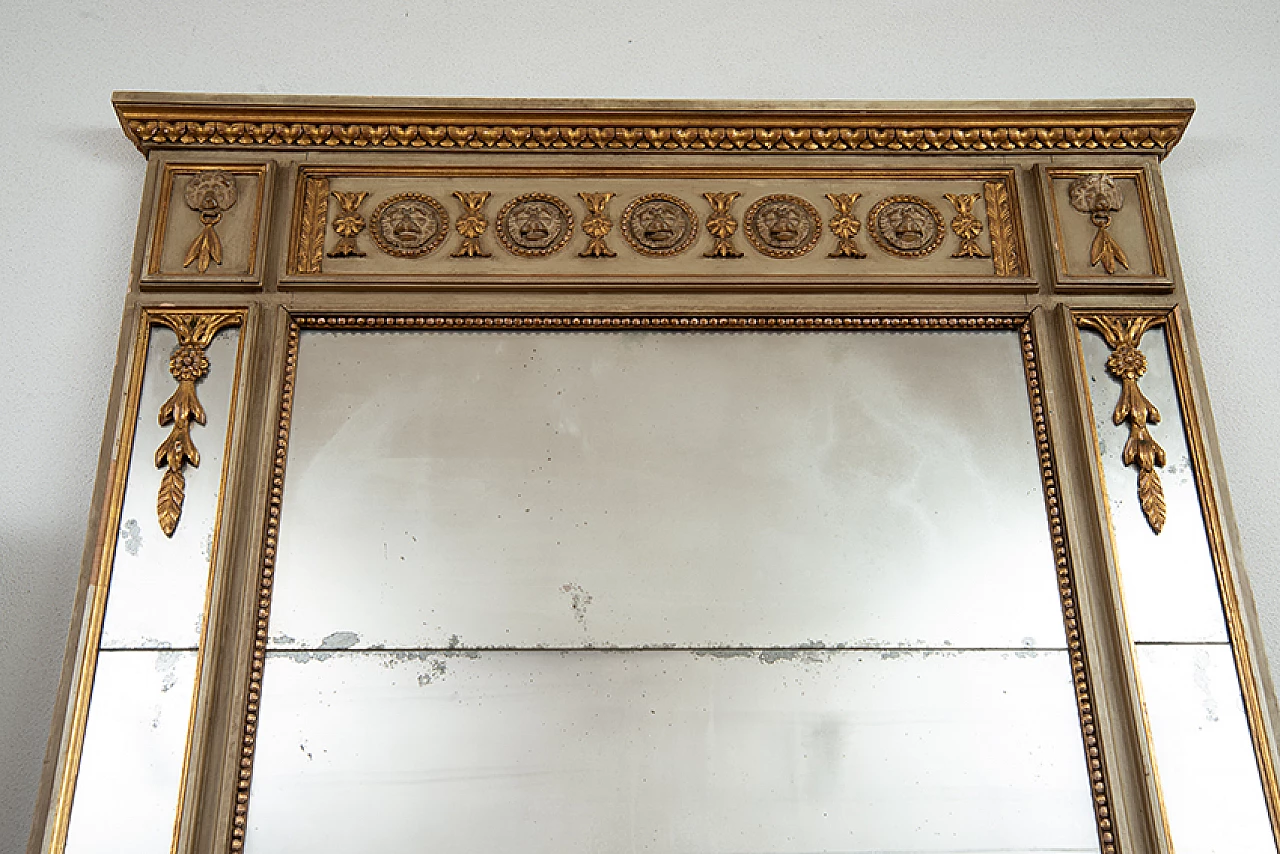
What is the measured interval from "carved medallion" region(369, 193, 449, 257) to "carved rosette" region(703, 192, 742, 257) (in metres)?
0.46

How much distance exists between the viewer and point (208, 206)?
1882mm

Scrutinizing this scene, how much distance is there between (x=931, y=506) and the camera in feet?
5.79

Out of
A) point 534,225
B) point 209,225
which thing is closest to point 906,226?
point 534,225

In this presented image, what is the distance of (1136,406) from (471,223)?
114cm

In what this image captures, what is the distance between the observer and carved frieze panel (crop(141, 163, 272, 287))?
184cm

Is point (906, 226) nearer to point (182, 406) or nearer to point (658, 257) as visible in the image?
point (658, 257)

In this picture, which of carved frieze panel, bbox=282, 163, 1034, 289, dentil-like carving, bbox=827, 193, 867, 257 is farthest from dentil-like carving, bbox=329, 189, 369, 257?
dentil-like carving, bbox=827, 193, 867, 257

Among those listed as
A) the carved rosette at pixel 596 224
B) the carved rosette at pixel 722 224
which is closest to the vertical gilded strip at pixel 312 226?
the carved rosette at pixel 596 224

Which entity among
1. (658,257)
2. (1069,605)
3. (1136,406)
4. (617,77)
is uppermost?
(617,77)

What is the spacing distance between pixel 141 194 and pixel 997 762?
171 cm

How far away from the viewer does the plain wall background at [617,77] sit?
1.90m

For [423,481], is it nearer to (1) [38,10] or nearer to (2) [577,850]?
(2) [577,850]

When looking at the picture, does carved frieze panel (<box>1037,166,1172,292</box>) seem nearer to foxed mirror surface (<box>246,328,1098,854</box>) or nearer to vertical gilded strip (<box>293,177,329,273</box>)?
foxed mirror surface (<box>246,328,1098,854</box>)

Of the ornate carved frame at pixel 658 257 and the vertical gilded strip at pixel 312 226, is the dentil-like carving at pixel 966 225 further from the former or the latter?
the vertical gilded strip at pixel 312 226
